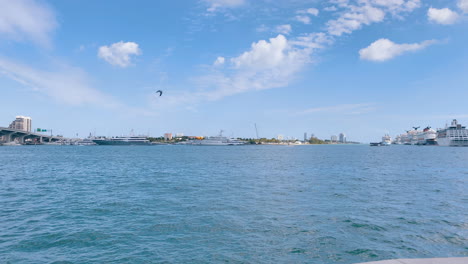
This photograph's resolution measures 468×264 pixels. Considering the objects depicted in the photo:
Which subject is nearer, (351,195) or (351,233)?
(351,233)

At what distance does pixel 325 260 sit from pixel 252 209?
8.65 metres

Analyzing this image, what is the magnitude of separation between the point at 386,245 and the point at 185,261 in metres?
8.97

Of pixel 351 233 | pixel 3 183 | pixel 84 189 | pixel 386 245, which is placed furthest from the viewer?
pixel 3 183

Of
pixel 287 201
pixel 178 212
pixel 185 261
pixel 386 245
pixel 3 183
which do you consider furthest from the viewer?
pixel 3 183

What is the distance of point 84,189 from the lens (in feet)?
94.7

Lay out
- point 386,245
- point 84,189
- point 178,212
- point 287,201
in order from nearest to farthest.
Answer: point 386,245
point 178,212
point 287,201
point 84,189

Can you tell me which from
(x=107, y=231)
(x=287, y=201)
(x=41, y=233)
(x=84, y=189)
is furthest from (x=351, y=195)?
(x=84, y=189)

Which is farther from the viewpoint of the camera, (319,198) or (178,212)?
(319,198)

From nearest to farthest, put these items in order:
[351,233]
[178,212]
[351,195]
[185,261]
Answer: [185,261] < [351,233] < [178,212] < [351,195]

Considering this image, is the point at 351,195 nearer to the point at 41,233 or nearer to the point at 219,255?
the point at 219,255

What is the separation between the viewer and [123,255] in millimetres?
11477

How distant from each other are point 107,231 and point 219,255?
694 centimetres

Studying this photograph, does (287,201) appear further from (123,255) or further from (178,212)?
(123,255)

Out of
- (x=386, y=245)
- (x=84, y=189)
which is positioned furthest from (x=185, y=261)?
(x=84, y=189)
